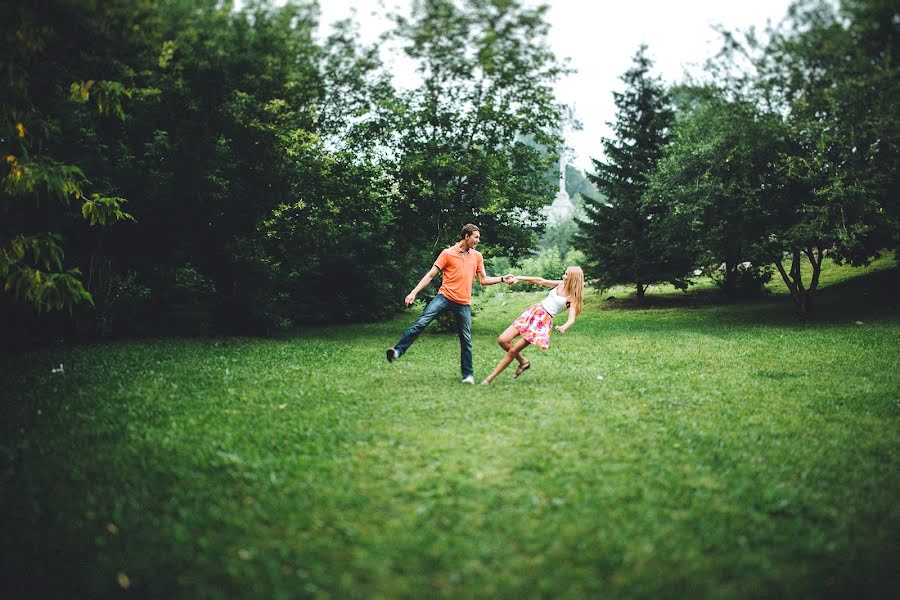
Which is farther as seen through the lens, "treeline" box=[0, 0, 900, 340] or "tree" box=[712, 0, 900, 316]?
"treeline" box=[0, 0, 900, 340]

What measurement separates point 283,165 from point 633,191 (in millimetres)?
18709

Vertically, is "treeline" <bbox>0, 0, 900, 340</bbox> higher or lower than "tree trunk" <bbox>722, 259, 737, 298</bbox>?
higher

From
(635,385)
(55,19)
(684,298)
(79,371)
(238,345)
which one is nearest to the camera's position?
(55,19)

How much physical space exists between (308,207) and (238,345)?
4634 mm

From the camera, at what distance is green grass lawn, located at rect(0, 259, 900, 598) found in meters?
3.34

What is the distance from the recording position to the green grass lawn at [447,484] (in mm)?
3336

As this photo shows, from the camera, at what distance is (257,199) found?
15.4m

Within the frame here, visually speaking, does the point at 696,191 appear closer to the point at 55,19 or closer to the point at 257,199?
the point at 257,199

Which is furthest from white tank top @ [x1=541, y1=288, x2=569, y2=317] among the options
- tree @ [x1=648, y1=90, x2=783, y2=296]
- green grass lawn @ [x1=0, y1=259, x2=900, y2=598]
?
tree @ [x1=648, y1=90, x2=783, y2=296]

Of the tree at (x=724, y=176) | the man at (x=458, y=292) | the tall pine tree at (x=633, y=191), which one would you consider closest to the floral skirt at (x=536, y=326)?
the man at (x=458, y=292)

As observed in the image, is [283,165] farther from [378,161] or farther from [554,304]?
[554,304]

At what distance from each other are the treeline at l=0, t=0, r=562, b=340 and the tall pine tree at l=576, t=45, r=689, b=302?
34.2 ft

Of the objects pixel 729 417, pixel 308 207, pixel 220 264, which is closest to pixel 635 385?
pixel 729 417

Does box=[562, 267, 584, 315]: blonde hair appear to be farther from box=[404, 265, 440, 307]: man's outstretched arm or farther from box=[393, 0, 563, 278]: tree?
box=[393, 0, 563, 278]: tree
